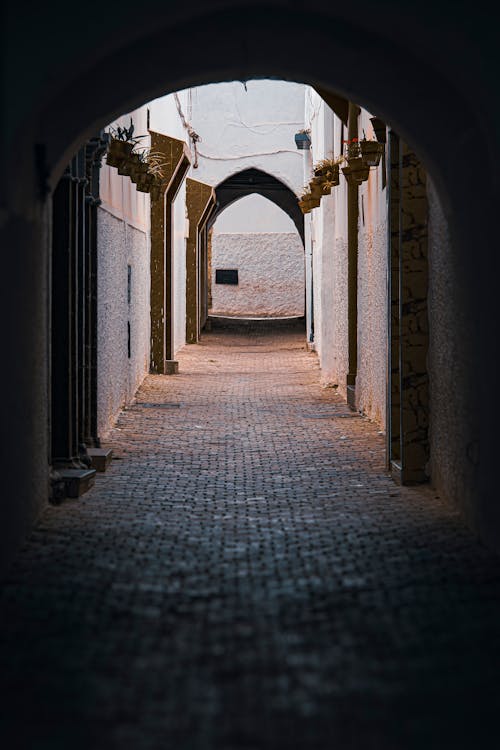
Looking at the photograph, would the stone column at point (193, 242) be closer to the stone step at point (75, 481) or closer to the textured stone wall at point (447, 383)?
the stone step at point (75, 481)

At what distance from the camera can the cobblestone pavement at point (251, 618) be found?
10.5 ft

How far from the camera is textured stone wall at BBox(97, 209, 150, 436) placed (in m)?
10.8

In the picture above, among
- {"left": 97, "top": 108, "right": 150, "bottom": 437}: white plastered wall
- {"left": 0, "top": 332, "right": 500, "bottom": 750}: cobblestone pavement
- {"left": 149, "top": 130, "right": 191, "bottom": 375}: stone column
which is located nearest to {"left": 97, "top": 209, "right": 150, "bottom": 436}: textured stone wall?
{"left": 97, "top": 108, "right": 150, "bottom": 437}: white plastered wall

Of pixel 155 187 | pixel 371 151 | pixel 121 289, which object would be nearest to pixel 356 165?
pixel 371 151

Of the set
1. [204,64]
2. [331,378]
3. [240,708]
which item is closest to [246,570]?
[240,708]

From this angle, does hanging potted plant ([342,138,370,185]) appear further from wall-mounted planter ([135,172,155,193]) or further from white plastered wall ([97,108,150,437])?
wall-mounted planter ([135,172,155,193])

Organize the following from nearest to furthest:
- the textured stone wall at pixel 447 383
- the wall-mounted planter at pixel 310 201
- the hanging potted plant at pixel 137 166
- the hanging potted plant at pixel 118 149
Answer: the textured stone wall at pixel 447 383, the hanging potted plant at pixel 118 149, the hanging potted plant at pixel 137 166, the wall-mounted planter at pixel 310 201

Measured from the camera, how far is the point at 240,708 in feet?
10.9

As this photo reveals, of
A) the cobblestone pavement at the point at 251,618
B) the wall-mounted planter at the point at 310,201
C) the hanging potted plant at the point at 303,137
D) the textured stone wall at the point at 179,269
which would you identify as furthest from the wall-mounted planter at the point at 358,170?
the hanging potted plant at the point at 303,137

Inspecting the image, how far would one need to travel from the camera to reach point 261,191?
1268 inches

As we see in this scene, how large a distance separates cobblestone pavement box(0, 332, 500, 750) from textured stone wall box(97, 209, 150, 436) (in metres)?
2.49

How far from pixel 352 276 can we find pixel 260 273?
87.9 ft

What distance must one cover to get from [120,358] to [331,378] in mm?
4651

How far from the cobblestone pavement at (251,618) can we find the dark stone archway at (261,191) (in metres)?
22.7
